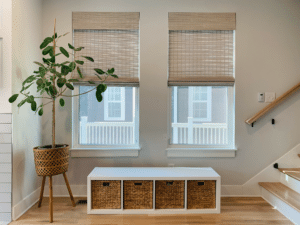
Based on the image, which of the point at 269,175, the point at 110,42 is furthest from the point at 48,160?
the point at 269,175

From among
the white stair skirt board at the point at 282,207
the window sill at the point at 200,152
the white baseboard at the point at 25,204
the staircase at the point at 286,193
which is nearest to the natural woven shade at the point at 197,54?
the window sill at the point at 200,152

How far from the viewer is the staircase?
216cm

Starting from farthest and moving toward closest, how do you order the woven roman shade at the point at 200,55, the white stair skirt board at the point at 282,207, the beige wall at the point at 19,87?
the woven roman shade at the point at 200,55 < the beige wall at the point at 19,87 < the white stair skirt board at the point at 282,207

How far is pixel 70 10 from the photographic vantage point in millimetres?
2758

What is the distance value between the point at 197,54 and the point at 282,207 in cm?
191

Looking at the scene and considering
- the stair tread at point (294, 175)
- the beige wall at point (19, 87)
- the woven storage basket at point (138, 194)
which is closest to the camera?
the beige wall at point (19, 87)

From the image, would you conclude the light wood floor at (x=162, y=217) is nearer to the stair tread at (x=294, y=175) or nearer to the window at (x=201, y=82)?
the stair tread at (x=294, y=175)

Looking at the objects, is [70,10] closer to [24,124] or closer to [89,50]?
[89,50]

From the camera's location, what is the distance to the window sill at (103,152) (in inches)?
110

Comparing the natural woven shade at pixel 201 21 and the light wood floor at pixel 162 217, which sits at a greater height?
the natural woven shade at pixel 201 21

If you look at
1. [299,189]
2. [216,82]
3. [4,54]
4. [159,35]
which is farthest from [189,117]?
[4,54]

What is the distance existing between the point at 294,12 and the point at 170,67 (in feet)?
5.40

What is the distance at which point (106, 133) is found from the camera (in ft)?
9.71

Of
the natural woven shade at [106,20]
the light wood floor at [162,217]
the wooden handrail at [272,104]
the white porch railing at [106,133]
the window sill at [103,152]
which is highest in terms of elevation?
the natural woven shade at [106,20]
